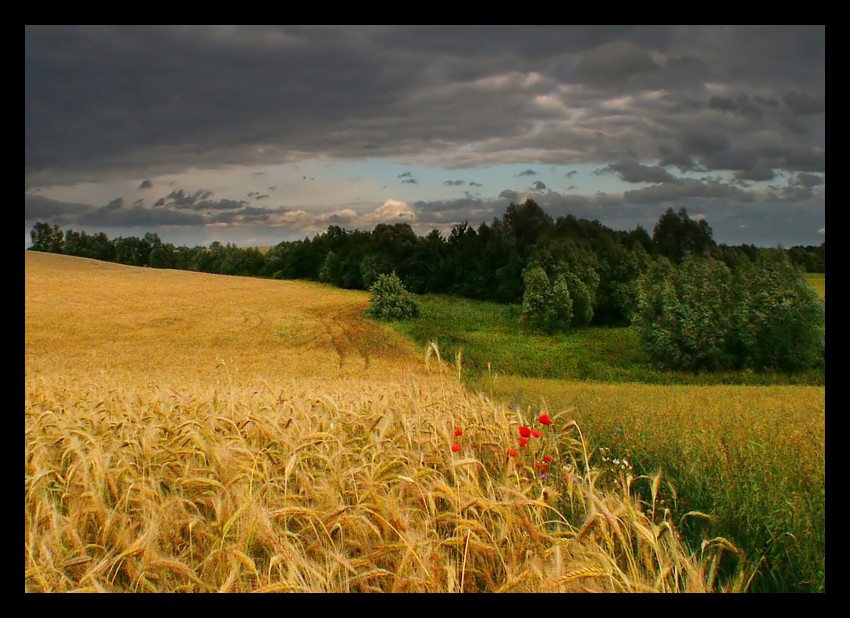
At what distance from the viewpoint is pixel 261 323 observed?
7.45 meters

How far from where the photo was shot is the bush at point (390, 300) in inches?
252

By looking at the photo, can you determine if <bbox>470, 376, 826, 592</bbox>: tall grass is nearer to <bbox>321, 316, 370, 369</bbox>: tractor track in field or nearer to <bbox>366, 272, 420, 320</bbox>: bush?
<bbox>366, 272, 420, 320</bbox>: bush

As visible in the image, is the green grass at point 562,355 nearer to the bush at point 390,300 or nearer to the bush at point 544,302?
the bush at point 544,302

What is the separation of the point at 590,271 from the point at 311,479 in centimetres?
336

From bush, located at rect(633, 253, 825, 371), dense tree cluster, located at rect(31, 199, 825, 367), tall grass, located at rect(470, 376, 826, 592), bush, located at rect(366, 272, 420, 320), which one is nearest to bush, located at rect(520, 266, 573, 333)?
dense tree cluster, located at rect(31, 199, 825, 367)

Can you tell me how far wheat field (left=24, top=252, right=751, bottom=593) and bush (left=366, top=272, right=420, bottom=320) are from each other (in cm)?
20

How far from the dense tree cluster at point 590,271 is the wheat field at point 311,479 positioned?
719mm

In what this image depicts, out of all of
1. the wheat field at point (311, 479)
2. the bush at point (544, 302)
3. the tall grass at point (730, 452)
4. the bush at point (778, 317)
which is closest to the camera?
the wheat field at point (311, 479)

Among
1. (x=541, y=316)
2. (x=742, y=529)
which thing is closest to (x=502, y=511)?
(x=742, y=529)

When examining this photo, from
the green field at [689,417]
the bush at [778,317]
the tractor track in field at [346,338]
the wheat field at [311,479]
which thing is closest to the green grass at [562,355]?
the green field at [689,417]

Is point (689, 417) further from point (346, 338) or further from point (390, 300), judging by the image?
point (346, 338)

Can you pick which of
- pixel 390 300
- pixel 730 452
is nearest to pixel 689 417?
pixel 730 452

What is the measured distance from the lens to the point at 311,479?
3.99m
